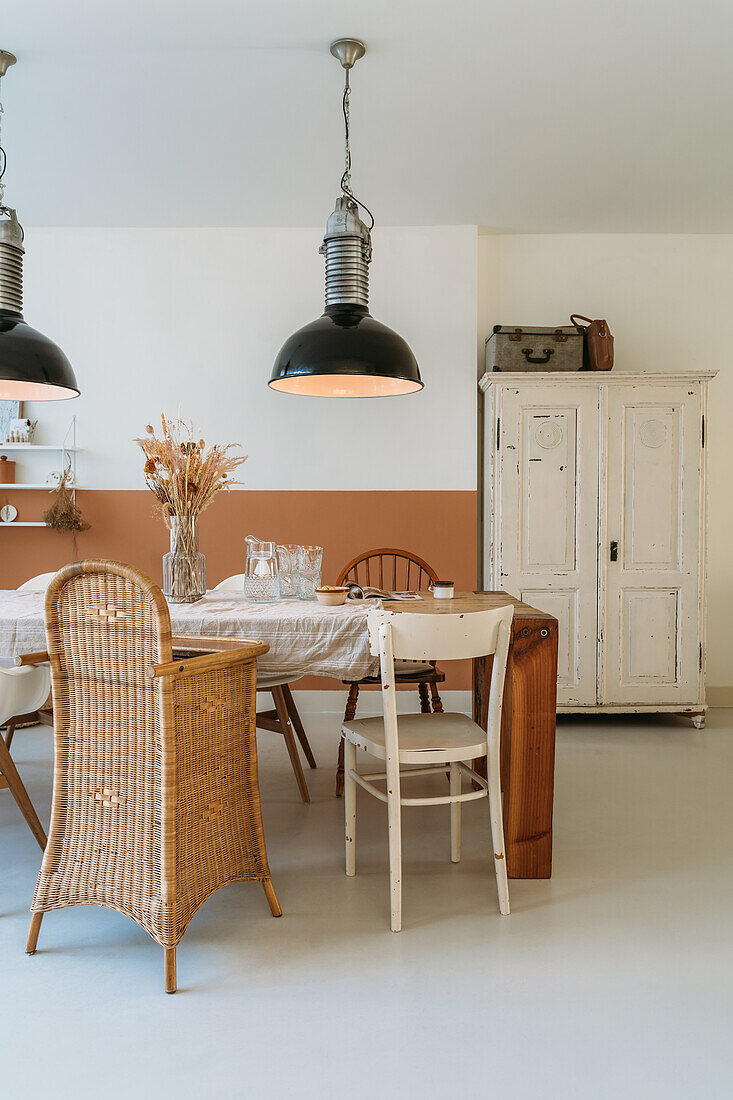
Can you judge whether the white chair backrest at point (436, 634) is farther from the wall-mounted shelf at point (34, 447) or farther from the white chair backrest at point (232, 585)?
the wall-mounted shelf at point (34, 447)

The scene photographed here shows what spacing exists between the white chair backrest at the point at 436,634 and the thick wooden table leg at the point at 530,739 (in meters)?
0.32

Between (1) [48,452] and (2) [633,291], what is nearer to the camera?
(1) [48,452]

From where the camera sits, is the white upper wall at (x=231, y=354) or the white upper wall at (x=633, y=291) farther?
the white upper wall at (x=633, y=291)

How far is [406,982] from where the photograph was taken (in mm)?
1943

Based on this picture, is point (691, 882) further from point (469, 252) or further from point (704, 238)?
point (704, 238)

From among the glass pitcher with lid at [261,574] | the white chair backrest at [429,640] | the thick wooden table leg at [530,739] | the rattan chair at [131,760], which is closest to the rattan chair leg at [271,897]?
the rattan chair at [131,760]

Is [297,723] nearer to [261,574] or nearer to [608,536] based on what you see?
[261,574]

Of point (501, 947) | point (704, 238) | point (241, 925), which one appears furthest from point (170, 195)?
point (501, 947)

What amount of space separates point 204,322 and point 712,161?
2.82 meters

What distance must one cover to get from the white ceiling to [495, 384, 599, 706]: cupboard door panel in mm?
1142

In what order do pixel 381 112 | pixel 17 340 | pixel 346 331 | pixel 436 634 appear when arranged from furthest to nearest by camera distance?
1. pixel 381 112
2. pixel 17 340
3. pixel 346 331
4. pixel 436 634

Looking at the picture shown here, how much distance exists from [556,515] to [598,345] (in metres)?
0.97

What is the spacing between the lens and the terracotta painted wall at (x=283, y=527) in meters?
4.66

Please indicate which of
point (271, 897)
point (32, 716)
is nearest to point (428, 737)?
Answer: point (271, 897)
